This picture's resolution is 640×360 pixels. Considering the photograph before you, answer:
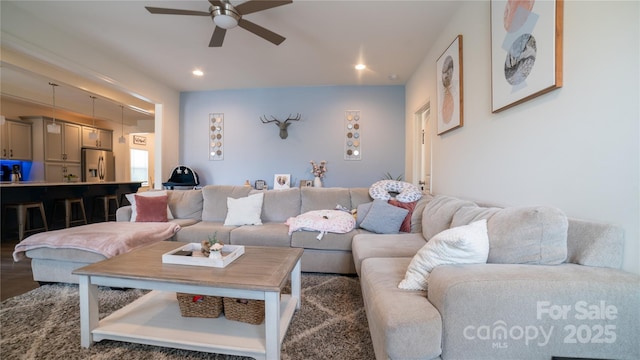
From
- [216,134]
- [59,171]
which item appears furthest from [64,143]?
[216,134]

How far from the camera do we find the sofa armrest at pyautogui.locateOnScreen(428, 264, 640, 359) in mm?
903

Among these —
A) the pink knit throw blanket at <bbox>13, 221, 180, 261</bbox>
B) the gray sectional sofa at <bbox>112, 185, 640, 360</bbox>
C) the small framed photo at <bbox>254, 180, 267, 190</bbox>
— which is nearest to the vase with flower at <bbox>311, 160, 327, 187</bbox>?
the small framed photo at <bbox>254, 180, 267, 190</bbox>

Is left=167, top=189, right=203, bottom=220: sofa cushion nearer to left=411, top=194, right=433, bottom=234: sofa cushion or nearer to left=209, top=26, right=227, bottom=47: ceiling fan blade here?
left=209, top=26, right=227, bottom=47: ceiling fan blade

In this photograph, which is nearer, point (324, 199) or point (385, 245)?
point (385, 245)

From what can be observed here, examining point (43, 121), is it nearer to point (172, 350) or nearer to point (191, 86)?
point (191, 86)

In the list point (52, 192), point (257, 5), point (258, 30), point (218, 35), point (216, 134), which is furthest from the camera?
point (216, 134)

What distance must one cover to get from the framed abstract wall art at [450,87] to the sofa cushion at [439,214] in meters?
0.78

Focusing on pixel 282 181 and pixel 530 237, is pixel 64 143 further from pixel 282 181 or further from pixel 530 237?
pixel 530 237

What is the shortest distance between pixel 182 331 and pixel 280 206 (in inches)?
74.9

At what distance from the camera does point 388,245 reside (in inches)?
83.2

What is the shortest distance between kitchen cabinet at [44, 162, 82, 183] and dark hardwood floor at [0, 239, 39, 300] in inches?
135

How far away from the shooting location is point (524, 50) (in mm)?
1516

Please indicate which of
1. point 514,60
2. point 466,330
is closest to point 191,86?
point 514,60

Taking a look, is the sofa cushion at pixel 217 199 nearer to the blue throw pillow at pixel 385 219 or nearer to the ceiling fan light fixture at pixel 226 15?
the blue throw pillow at pixel 385 219
